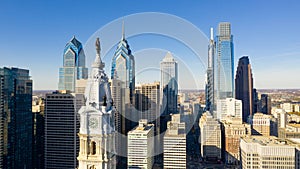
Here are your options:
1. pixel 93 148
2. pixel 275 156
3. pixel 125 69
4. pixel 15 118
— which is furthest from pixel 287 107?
pixel 93 148

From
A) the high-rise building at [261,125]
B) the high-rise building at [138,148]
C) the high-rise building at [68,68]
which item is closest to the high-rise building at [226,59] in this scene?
the high-rise building at [261,125]

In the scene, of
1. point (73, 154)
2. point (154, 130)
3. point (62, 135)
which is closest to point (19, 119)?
point (62, 135)

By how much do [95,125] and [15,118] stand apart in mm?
10137

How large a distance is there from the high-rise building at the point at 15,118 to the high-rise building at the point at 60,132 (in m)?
0.87

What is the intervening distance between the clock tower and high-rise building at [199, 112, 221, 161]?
12.9 metres

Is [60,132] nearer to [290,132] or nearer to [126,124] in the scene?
[126,124]

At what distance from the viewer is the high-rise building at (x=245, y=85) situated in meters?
24.2

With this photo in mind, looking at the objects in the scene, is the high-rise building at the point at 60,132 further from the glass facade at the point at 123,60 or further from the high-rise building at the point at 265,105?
the high-rise building at the point at 265,105

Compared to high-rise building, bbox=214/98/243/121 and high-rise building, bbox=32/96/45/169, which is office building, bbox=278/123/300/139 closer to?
high-rise building, bbox=214/98/243/121

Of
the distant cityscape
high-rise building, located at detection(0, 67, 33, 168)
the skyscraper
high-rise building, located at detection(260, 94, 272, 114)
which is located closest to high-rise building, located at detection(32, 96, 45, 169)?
the distant cityscape

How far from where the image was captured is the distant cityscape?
2.76m

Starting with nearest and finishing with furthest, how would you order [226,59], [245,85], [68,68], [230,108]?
[68,68] → [230,108] → [245,85] → [226,59]

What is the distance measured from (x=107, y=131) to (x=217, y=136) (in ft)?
46.5

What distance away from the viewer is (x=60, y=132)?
12.3 m
